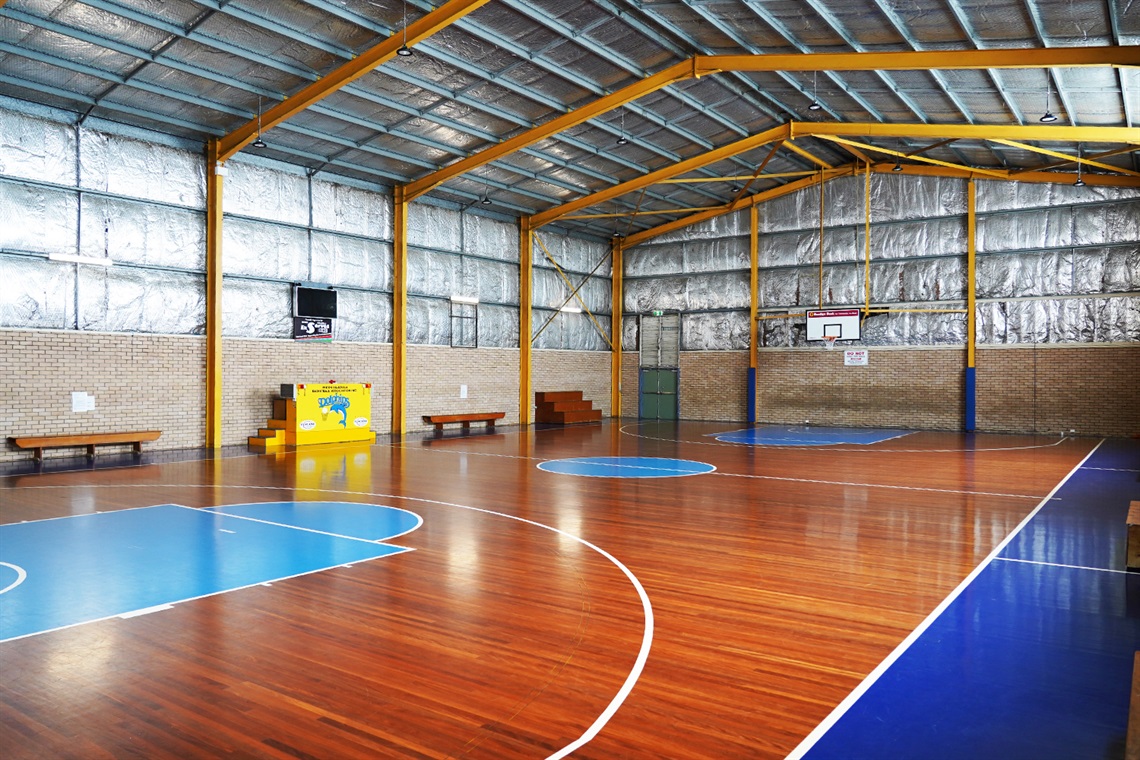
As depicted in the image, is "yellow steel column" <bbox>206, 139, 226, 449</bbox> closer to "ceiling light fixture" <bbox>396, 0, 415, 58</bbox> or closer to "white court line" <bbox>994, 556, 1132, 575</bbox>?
"ceiling light fixture" <bbox>396, 0, 415, 58</bbox>

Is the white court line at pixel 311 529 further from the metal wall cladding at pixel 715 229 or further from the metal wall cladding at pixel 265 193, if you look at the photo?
the metal wall cladding at pixel 715 229

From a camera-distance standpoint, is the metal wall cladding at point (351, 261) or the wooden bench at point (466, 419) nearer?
the metal wall cladding at point (351, 261)

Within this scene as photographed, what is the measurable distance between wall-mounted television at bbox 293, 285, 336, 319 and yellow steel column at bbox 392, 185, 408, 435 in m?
1.86

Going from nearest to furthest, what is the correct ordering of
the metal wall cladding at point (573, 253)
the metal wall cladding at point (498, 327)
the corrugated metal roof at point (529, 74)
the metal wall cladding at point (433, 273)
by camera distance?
1. the corrugated metal roof at point (529, 74)
2. the metal wall cladding at point (433, 273)
3. the metal wall cladding at point (498, 327)
4. the metal wall cladding at point (573, 253)

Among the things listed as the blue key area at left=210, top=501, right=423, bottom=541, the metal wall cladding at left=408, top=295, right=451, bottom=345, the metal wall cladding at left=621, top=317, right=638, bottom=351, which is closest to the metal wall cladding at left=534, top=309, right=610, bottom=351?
the metal wall cladding at left=621, top=317, right=638, bottom=351

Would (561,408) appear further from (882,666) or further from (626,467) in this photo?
(882,666)

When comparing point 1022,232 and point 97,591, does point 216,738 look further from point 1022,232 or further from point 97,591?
point 1022,232

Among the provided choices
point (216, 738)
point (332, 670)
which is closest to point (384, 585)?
point (332, 670)

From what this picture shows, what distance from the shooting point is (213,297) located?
17328 mm

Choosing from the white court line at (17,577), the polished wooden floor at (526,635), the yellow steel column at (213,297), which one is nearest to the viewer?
the polished wooden floor at (526,635)

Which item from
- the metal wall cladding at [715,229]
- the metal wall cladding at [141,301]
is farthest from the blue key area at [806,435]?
the metal wall cladding at [141,301]

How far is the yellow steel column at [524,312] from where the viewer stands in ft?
82.3

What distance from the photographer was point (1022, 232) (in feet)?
70.5

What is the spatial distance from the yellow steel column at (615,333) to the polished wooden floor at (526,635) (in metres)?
18.0
